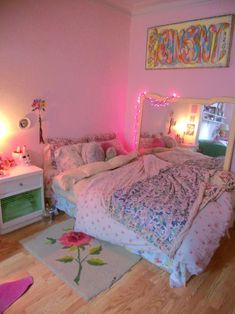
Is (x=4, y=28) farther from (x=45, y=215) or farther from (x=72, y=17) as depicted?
(x=45, y=215)

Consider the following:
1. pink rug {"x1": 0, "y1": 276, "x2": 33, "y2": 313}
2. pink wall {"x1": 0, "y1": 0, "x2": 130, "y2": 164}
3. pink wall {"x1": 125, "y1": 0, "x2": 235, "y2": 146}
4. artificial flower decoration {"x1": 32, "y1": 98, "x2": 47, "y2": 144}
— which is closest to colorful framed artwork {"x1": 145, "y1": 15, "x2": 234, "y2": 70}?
pink wall {"x1": 125, "y1": 0, "x2": 235, "y2": 146}

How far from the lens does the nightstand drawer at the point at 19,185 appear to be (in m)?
2.28

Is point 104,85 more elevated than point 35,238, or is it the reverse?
point 104,85

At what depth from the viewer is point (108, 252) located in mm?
2176

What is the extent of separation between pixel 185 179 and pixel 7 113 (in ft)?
6.64

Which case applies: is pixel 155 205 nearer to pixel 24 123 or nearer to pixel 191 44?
pixel 24 123

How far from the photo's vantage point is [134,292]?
5.86 feet

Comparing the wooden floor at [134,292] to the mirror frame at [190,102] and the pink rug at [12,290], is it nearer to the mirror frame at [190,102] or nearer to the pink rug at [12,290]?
the pink rug at [12,290]

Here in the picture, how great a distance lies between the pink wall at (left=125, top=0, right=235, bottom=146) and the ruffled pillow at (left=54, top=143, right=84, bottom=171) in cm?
129

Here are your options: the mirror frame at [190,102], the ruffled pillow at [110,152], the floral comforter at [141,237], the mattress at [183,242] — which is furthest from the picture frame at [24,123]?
the mirror frame at [190,102]

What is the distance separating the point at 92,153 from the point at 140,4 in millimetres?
2139

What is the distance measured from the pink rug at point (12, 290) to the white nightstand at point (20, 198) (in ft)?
2.28

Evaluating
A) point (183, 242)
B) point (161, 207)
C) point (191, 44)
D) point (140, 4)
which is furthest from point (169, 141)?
point (140, 4)

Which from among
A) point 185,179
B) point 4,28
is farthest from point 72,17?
point 185,179
